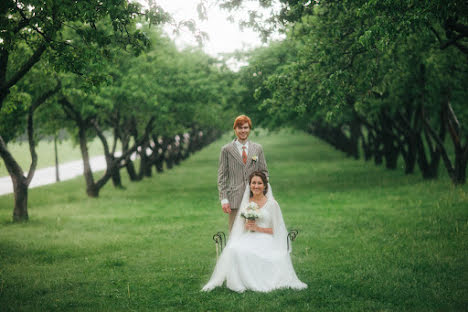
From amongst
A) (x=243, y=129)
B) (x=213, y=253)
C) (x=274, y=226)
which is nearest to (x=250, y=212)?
(x=274, y=226)

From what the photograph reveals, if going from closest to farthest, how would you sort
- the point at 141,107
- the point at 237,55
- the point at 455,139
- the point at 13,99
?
the point at 13,99, the point at 455,139, the point at 141,107, the point at 237,55

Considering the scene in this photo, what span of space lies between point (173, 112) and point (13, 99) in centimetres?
946

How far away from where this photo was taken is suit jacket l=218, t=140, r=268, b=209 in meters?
7.37

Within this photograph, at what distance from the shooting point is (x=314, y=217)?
14008 millimetres

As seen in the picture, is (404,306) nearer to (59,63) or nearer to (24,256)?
(59,63)

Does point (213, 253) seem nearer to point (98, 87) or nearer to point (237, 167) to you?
point (237, 167)

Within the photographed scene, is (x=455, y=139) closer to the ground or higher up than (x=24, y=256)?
higher up

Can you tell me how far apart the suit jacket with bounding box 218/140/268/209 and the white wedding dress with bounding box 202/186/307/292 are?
241mm

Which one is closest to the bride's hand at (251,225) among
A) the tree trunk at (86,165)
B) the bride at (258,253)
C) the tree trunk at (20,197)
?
the bride at (258,253)

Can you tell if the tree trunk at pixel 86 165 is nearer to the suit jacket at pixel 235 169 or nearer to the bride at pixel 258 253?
the suit jacket at pixel 235 169

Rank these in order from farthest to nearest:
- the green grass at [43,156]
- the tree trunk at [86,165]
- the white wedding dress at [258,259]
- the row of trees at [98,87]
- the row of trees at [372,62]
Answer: the green grass at [43,156]
the tree trunk at [86,165]
the row of trees at [372,62]
the row of trees at [98,87]
the white wedding dress at [258,259]

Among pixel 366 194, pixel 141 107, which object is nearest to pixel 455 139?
pixel 366 194

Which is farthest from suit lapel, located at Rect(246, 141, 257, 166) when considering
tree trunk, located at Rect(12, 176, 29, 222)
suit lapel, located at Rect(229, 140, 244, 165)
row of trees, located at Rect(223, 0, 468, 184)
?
tree trunk, located at Rect(12, 176, 29, 222)

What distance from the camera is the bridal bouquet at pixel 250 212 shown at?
6898 mm
